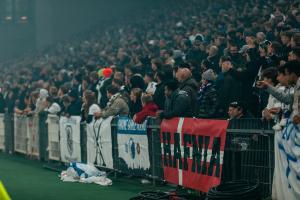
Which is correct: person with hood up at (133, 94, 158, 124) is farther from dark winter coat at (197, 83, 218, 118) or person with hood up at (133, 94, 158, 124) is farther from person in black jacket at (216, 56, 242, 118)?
person in black jacket at (216, 56, 242, 118)

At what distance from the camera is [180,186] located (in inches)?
598

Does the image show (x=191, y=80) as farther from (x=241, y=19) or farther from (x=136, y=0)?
(x=136, y=0)

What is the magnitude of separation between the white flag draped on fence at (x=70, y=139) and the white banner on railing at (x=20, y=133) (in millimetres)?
3723

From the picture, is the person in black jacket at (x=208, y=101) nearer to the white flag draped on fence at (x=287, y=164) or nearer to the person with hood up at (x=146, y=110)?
the person with hood up at (x=146, y=110)

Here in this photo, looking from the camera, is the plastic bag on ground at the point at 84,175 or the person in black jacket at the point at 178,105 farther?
the plastic bag on ground at the point at 84,175

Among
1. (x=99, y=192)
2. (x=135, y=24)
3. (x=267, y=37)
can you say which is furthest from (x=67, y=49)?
(x=99, y=192)

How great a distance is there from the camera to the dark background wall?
59.1m

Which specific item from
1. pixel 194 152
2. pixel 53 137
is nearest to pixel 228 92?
pixel 194 152

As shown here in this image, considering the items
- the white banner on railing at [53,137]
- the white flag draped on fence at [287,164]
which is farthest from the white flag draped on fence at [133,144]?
the white flag draped on fence at [287,164]

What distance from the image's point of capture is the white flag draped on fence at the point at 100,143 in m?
18.2

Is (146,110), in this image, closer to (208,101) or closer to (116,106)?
(116,106)

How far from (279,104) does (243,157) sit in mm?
1029

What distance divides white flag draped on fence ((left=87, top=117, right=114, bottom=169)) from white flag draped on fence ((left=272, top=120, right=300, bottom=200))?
7.09m

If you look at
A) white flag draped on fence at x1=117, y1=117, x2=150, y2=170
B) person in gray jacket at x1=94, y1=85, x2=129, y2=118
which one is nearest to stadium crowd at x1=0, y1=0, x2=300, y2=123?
person in gray jacket at x1=94, y1=85, x2=129, y2=118
